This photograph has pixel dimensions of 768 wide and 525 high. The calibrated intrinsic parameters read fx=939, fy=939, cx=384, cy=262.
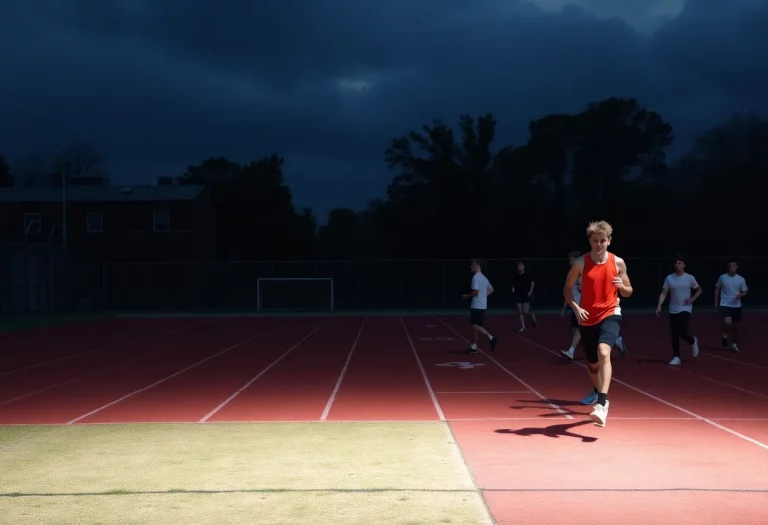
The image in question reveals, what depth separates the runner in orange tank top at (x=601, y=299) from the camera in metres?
9.66

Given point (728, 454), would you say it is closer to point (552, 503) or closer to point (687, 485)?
point (687, 485)

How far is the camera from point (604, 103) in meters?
74.5

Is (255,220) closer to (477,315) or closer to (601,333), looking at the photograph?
(477,315)

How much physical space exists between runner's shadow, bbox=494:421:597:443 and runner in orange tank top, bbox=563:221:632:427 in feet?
0.85

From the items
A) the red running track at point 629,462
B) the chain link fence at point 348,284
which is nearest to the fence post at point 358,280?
the chain link fence at point 348,284

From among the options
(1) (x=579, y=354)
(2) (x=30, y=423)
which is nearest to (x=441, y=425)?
(2) (x=30, y=423)

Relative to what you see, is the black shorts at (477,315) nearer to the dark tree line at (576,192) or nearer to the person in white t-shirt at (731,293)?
the person in white t-shirt at (731,293)

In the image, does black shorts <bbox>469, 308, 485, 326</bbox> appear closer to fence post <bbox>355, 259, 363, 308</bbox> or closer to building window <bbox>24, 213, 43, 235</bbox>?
fence post <bbox>355, 259, 363, 308</bbox>

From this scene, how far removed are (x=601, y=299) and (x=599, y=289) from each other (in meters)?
0.11

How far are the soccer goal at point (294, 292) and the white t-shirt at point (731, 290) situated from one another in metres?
30.6

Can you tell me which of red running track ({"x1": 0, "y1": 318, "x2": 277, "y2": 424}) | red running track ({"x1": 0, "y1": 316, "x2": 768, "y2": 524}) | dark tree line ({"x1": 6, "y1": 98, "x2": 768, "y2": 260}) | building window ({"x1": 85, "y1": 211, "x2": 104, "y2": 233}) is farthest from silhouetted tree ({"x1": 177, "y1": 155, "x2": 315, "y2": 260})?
red running track ({"x1": 0, "y1": 316, "x2": 768, "y2": 524})

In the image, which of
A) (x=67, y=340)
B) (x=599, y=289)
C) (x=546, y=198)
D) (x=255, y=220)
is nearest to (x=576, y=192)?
(x=546, y=198)

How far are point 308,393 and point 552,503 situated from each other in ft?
23.9

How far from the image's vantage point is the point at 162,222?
2408 inches
